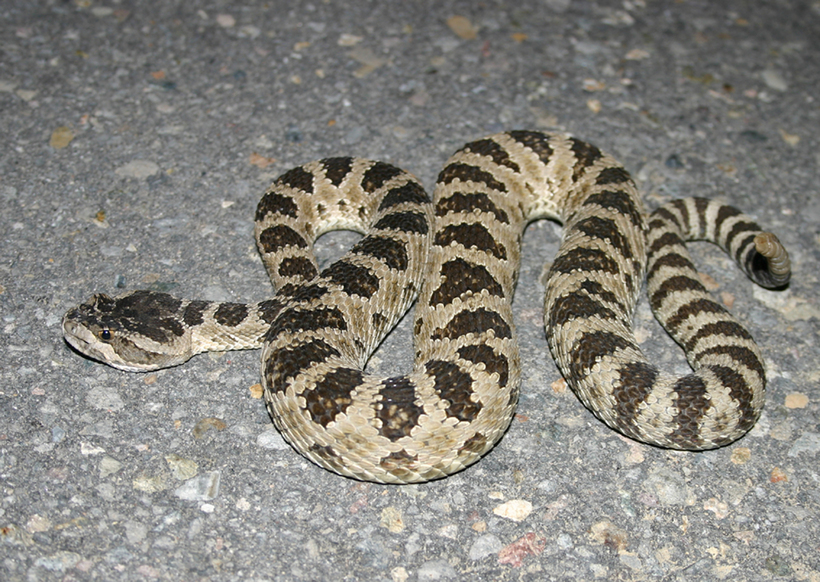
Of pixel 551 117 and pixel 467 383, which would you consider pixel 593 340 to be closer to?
pixel 467 383

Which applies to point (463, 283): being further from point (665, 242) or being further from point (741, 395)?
point (741, 395)

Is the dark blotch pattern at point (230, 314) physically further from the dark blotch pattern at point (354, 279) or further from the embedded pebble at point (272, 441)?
the embedded pebble at point (272, 441)

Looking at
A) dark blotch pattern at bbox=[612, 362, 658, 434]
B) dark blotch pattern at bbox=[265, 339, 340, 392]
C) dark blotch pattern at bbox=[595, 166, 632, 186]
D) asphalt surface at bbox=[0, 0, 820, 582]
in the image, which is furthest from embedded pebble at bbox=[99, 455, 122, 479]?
dark blotch pattern at bbox=[595, 166, 632, 186]

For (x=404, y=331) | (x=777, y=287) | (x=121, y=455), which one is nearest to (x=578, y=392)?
(x=404, y=331)

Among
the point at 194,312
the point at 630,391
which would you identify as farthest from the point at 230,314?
the point at 630,391

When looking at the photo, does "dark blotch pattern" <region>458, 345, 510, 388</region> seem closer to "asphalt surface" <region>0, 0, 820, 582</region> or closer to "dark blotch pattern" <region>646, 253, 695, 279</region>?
"asphalt surface" <region>0, 0, 820, 582</region>

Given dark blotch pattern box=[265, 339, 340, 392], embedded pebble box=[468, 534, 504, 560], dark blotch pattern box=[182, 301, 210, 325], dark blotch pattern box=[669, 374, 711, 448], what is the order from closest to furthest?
embedded pebble box=[468, 534, 504, 560] → dark blotch pattern box=[265, 339, 340, 392] → dark blotch pattern box=[669, 374, 711, 448] → dark blotch pattern box=[182, 301, 210, 325]
